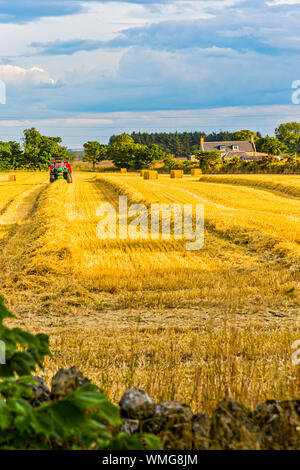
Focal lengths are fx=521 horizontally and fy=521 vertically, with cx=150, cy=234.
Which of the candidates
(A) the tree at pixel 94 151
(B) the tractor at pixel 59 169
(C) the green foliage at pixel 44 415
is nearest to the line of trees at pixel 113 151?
(A) the tree at pixel 94 151

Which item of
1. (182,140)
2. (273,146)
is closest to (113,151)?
(273,146)

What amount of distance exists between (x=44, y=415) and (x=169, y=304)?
736cm

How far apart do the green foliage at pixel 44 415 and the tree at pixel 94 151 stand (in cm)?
11690

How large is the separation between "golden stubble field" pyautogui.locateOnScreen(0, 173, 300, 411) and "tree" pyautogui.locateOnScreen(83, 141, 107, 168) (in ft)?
329

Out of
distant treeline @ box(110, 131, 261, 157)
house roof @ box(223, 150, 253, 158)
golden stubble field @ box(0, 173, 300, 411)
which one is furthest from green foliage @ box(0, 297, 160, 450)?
distant treeline @ box(110, 131, 261, 157)

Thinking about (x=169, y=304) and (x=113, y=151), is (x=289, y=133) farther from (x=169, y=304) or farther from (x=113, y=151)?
(x=169, y=304)

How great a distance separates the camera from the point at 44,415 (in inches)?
87.0

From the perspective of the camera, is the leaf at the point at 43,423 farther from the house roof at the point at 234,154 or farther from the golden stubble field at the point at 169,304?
the house roof at the point at 234,154

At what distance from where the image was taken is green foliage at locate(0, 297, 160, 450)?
7.23ft

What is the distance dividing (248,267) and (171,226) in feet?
19.9
